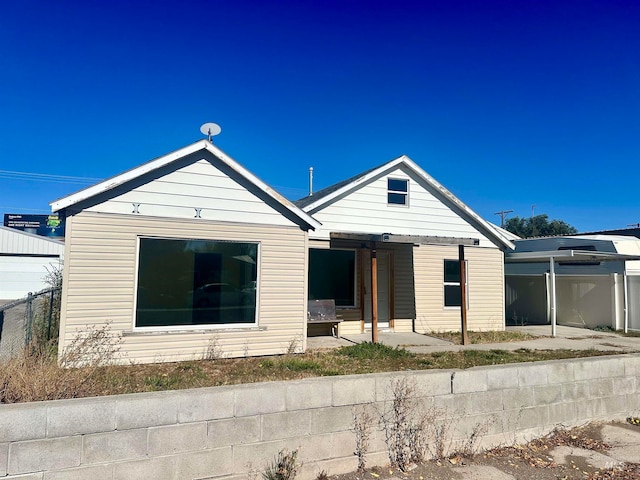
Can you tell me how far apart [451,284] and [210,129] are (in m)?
8.02

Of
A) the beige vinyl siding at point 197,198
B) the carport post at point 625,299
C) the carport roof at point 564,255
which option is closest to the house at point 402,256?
the carport roof at point 564,255

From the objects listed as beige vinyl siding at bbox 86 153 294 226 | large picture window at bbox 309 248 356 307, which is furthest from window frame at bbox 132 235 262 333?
large picture window at bbox 309 248 356 307

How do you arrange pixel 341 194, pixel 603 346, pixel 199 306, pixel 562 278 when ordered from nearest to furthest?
pixel 199 306 → pixel 603 346 → pixel 341 194 → pixel 562 278

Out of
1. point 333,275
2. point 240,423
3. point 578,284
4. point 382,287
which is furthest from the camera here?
point 578,284

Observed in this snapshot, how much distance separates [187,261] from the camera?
8.14 m

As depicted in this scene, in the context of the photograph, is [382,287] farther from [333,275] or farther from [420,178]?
[420,178]

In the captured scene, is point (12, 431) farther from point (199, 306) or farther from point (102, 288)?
point (199, 306)

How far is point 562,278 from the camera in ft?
51.6

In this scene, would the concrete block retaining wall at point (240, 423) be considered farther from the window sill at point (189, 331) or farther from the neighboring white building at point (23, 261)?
the neighboring white building at point (23, 261)

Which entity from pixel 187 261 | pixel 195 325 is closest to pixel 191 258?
pixel 187 261

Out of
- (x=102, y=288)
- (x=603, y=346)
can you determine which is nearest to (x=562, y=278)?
(x=603, y=346)

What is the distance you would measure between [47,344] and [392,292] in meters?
8.17

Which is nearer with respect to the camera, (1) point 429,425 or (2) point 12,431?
(2) point 12,431

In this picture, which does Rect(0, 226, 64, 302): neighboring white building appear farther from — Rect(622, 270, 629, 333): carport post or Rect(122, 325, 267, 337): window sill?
Rect(622, 270, 629, 333): carport post
